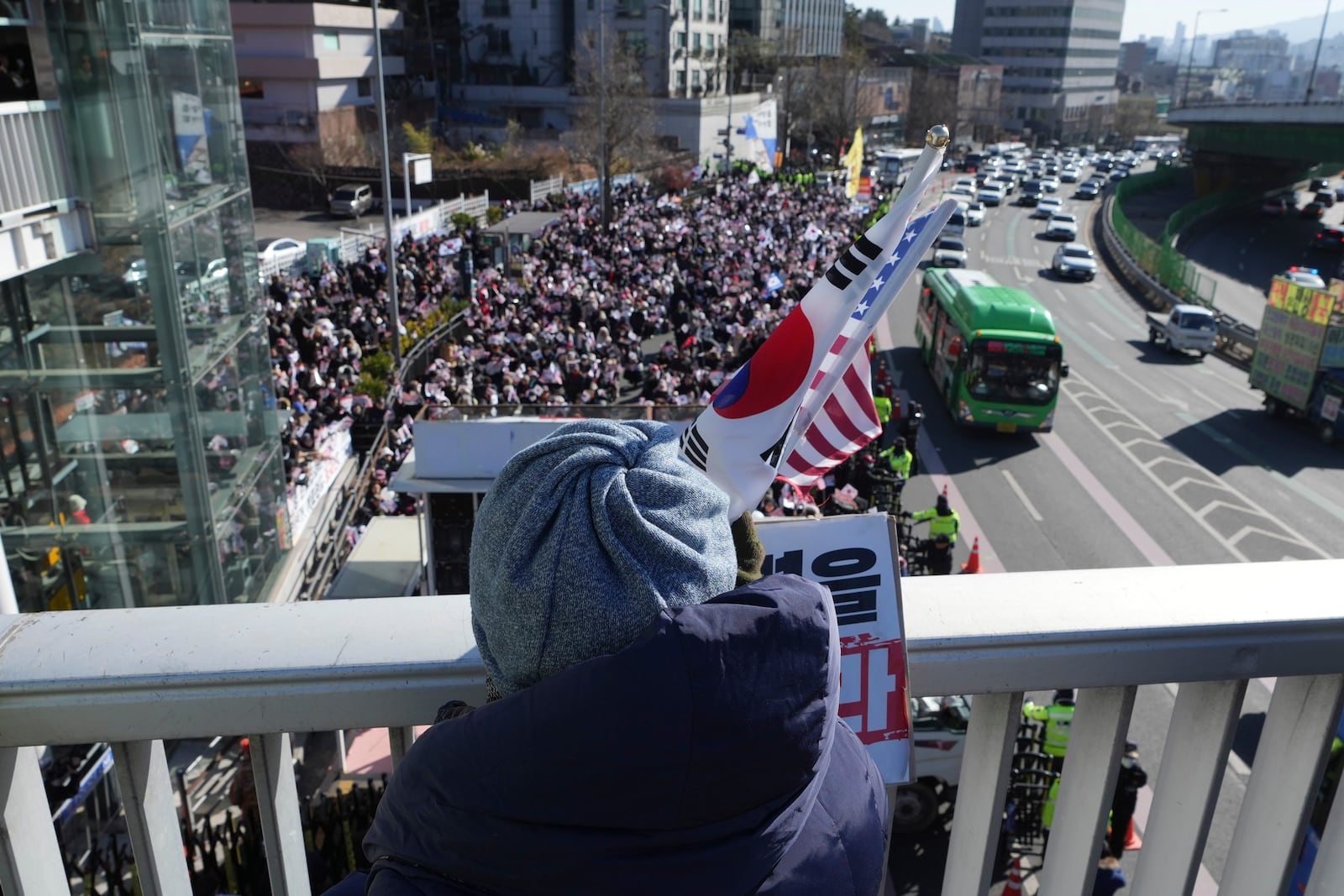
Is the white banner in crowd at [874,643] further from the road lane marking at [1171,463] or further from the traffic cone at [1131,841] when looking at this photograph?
the road lane marking at [1171,463]

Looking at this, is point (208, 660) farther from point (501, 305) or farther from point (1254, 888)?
point (501, 305)

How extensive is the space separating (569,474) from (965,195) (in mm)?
56835

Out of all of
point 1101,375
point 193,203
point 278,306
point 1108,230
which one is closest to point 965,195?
point 1108,230

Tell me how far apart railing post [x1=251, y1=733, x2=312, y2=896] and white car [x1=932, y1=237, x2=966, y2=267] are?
37.2 m

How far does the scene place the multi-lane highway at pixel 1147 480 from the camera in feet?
48.9

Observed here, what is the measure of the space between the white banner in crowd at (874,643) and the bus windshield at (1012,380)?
60.4ft

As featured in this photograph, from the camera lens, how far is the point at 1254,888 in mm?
1626

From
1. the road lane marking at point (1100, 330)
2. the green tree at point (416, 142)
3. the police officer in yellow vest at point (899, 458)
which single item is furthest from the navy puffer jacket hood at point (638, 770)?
the green tree at point (416, 142)

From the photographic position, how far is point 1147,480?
717 inches

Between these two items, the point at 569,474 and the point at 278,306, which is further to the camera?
the point at 278,306

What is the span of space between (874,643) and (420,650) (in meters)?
0.67

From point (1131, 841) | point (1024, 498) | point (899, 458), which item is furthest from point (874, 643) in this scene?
point (1024, 498)

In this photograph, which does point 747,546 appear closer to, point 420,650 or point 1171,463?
point 420,650

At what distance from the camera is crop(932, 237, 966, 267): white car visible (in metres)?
36.5
